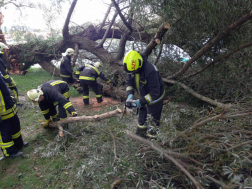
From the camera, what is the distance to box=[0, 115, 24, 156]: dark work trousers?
3.04 metres

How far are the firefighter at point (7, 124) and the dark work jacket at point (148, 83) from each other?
2270 millimetres

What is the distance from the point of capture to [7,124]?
10.1ft

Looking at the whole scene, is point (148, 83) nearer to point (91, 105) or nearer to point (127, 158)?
point (127, 158)

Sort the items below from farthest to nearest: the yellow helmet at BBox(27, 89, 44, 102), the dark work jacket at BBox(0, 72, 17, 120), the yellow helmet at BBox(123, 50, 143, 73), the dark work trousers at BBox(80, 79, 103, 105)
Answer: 1. the dark work trousers at BBox(80, 79, 103, 105)
2. the yellow helmet at BBox(27, 89, 44, 102)
3. the dark work jacket at BBox(0, 72, 17, 120)
4. the yellow helmet at BBox(123, 50, 143, 73)

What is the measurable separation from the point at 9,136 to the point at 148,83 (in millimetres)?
2679

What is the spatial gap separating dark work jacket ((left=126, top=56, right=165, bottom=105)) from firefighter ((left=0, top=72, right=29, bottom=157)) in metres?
2.27

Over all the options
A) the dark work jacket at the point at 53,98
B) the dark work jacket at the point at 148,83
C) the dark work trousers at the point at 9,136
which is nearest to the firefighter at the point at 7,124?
the dark work trousers at the point at 9,136

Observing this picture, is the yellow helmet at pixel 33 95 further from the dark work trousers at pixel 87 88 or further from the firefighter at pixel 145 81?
the dark work trousers at pixel 87 88

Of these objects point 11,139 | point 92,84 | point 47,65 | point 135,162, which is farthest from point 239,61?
point 47,65

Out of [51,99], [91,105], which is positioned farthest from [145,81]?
[91,105]

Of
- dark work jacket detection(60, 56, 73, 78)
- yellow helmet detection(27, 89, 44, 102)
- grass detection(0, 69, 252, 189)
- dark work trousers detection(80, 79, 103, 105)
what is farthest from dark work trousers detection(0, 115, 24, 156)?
dark work jacket detection(60, 56, 73, 78)

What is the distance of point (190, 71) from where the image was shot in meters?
5.18

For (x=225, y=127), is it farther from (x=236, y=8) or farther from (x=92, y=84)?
(x=92, y=84)

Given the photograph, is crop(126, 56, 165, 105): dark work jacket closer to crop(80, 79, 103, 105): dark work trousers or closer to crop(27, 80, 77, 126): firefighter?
crop(27, 80, 77, 126): firefighter
